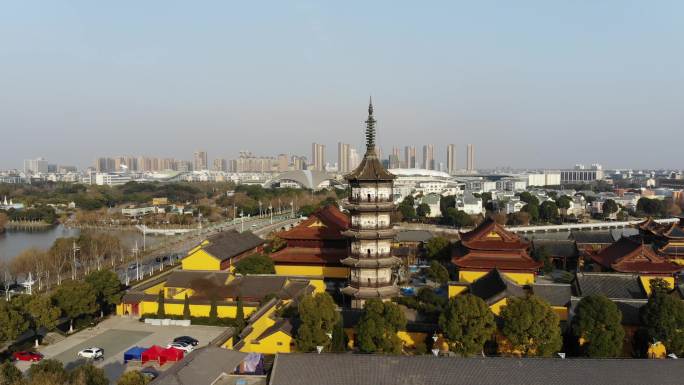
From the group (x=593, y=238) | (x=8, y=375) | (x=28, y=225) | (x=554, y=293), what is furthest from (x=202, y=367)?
(x=28, y=225)

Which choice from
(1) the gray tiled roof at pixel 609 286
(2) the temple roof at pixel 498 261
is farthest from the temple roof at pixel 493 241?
(1) the gray tiled roof at pixel 609 286

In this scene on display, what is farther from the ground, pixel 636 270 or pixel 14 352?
pixel 636 270

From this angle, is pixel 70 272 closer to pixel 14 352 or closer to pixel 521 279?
pixel 14 352

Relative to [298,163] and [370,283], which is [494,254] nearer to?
[370,283]

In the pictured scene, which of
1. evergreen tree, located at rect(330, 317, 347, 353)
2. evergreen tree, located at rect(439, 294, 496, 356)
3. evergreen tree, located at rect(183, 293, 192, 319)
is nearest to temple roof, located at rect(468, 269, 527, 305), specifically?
evergreen tree, located at rect(439, 294, 496, 356)

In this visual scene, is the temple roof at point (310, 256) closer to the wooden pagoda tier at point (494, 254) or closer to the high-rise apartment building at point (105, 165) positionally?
the wooden pagoda tier at point (494, 254)

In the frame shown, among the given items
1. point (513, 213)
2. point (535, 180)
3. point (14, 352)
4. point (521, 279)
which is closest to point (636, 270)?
point (521, 279)

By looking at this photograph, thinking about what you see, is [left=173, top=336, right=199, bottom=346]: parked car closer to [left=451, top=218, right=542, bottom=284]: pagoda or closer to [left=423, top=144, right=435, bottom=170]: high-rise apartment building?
[left=451, top=218, right=542, bottom=284]: pagoda

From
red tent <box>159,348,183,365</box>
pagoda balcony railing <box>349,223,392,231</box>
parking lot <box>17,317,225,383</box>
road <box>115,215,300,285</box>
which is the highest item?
pagoda balcony railing <box>349,223,392,231</box>
